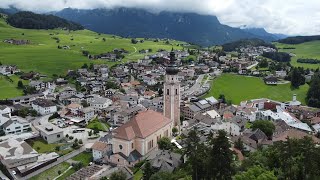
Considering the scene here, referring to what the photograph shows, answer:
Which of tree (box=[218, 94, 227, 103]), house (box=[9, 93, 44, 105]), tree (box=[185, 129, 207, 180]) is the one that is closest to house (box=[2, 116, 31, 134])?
house (box=[9, 93, 44, 105])

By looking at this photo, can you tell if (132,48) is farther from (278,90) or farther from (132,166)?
(132,166)

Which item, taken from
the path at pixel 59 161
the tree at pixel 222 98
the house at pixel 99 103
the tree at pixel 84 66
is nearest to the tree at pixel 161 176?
the path at pixel 59 161

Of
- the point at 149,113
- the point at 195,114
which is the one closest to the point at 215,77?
the point at 195,114

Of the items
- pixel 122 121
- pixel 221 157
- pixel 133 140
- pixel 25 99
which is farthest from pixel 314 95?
pixel 25 99

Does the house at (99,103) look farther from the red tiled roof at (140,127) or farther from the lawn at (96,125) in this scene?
the red tiled roof at (140,127)

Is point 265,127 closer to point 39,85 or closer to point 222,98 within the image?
point 222,98

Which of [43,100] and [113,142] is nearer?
[113,142]

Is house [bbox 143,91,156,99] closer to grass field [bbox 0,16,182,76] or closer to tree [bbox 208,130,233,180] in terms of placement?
grass field [bbox 0,16,182,76]
